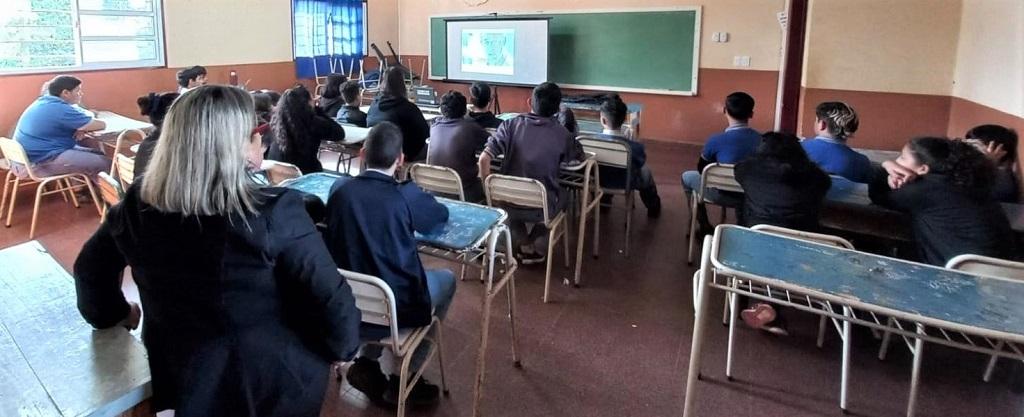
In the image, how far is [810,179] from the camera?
2475mm

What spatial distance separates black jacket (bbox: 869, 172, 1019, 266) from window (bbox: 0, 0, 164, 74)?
5832 millimetres

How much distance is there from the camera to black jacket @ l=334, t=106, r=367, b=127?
4.32 meters

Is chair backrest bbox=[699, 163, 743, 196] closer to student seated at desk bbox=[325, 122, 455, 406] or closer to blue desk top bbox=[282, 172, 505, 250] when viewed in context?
blue desk top bbox=[282, 172, 505, 250]

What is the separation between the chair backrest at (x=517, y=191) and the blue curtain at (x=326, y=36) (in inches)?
210

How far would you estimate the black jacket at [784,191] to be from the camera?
248 cm

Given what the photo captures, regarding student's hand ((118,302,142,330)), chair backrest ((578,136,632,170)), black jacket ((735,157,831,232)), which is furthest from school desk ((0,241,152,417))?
chair backrest ((578,136,632,170))

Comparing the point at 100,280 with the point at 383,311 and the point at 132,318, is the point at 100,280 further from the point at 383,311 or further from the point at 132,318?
the point at 383,311

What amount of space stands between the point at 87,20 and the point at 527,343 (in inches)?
198

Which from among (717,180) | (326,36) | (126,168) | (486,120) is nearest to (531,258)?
(486,120)

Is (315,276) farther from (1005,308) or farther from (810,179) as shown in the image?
(810,179)

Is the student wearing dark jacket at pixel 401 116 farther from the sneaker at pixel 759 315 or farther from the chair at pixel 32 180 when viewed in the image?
the sneaker at pixel 759 315

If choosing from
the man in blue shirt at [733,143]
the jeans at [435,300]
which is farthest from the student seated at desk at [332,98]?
the jeans at [435,300]

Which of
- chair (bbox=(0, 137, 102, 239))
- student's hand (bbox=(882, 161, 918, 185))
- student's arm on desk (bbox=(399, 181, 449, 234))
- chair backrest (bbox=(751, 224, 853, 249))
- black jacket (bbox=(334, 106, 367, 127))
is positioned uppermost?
black jacket (bbox=(334, 106, 367, 127))

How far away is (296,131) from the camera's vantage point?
338 cm
